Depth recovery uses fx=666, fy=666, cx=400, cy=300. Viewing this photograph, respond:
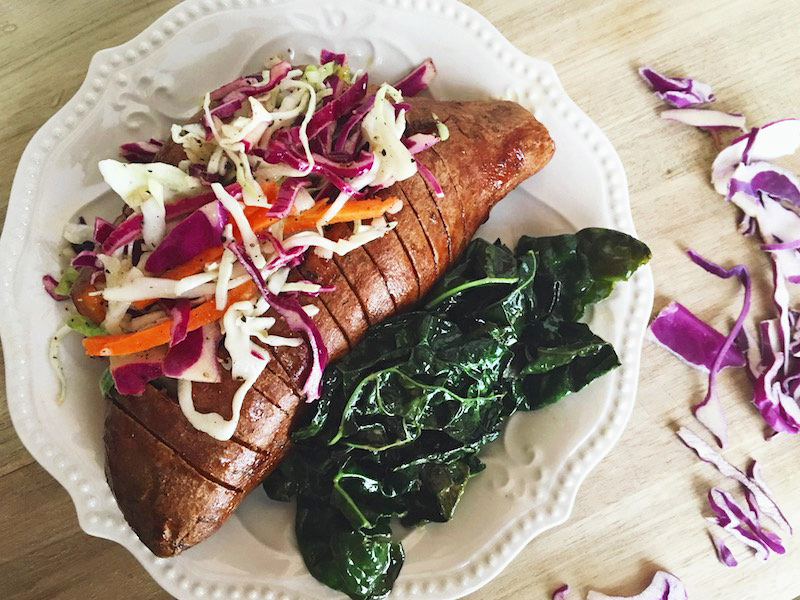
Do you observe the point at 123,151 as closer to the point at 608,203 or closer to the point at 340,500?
the point at 340,500

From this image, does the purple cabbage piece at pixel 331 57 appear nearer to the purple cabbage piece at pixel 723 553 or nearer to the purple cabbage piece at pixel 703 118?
the purple cabbage piece at pixel 703 118

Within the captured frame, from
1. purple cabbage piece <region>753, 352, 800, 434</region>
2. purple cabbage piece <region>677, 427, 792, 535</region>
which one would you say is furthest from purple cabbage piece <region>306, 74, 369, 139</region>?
purple cabbage piece <region>753, 352, 800, 434</region>

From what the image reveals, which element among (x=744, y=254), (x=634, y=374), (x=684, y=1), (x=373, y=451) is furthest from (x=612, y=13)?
(x=373, y=451)

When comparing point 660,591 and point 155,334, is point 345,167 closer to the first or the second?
point 155,334

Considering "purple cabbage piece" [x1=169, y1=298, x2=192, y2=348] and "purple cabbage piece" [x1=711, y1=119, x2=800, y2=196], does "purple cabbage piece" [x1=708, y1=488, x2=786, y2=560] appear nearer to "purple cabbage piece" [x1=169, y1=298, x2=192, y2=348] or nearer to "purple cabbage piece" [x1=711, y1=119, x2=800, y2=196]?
"purple cabbage piece" [x1=711, y1=119, x2=800, y2=196]

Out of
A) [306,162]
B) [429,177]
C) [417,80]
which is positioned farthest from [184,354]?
[417,80]

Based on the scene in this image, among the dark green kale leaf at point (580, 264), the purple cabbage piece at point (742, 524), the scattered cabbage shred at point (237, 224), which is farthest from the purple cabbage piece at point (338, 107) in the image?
the purple cabbage piece at point (742, 524)
